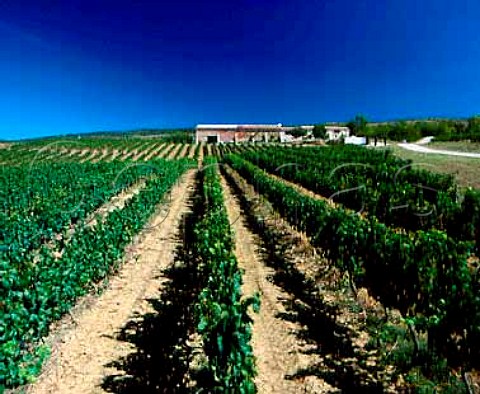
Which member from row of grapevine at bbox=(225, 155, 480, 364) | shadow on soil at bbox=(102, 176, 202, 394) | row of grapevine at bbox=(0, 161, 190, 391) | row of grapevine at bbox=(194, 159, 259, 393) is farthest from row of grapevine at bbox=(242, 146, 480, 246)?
row of grapevine at bbox=(194, 159, 259, 393)

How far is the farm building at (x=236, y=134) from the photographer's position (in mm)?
85894

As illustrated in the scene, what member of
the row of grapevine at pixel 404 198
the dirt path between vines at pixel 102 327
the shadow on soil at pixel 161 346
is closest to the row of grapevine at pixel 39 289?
the dirt path between vines at pixel 102 327

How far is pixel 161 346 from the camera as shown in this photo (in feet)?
24.2

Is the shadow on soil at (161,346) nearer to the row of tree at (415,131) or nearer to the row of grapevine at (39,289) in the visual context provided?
the row of grapevine at (39,289)

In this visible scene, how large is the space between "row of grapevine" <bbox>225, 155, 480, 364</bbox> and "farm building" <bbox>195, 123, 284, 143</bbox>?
248ft

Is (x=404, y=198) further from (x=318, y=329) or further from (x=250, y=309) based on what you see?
(x=318, y=329)

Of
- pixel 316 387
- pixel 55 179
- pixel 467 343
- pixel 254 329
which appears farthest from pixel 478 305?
pixel 55 179

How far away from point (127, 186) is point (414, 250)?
24.1 metres

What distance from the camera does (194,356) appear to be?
22.8 feet

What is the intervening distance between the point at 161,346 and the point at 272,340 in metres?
1.86

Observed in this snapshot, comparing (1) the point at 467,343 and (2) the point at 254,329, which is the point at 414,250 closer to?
(1) the point at 467,343

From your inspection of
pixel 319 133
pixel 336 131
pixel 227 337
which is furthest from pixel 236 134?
pixel 227 337

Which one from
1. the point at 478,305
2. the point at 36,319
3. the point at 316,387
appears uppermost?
the point at 478,305

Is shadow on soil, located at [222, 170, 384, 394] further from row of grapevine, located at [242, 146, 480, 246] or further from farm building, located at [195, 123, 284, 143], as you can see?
farm building, located at [195, 123, 284, 143]
